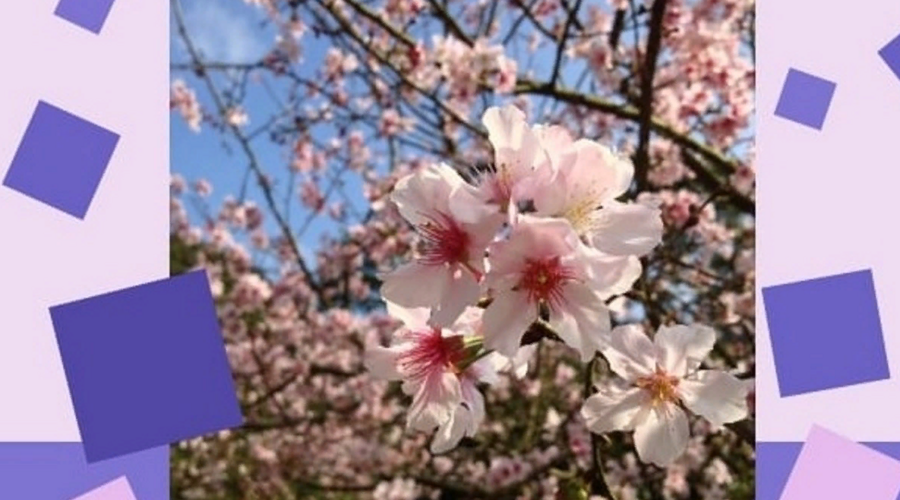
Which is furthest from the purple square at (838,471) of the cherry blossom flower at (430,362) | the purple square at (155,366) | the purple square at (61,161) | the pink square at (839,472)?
the purple square at (61,161)

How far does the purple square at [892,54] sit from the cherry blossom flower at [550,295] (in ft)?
2.13

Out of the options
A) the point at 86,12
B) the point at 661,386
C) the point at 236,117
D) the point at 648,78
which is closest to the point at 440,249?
the point at 661,386

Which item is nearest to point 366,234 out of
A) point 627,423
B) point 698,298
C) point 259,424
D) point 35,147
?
point 259,424

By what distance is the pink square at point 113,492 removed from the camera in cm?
106

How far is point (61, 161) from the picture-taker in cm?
115

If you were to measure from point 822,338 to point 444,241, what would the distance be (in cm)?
52

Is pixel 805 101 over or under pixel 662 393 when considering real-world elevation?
over

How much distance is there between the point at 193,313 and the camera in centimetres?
103

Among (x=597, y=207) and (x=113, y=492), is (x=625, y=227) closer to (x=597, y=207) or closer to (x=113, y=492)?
(x=597, y=207)

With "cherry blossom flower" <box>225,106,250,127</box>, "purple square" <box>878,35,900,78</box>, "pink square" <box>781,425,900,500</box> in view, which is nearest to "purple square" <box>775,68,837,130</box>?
"purple square" <box>878,35,900,78</box>

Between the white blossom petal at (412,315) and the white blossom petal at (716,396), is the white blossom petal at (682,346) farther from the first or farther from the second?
the white blossom petal at (412,315)

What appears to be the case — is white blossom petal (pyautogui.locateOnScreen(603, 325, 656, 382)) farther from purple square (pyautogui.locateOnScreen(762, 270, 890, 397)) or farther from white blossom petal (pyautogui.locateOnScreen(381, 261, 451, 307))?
purple square (pyautogui.locateOnScreen(762, 270, 890, 397))

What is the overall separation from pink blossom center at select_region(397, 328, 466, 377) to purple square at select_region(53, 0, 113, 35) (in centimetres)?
59

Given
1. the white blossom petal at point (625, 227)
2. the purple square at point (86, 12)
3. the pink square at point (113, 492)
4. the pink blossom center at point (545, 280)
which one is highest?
the purple square at point (86, 12)
